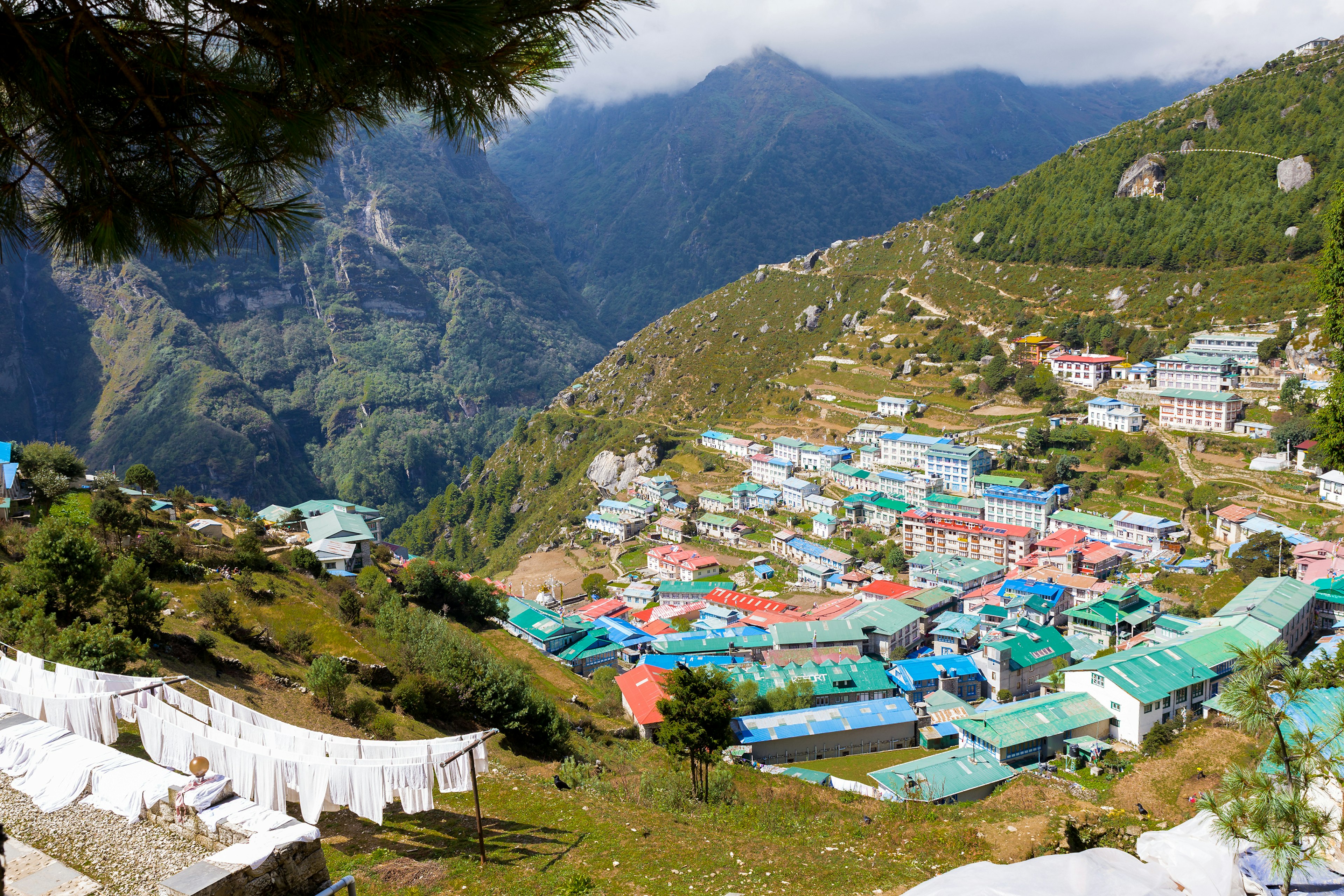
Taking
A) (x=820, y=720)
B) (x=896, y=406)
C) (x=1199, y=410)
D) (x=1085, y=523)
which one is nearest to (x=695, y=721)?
(x=820, y=720)

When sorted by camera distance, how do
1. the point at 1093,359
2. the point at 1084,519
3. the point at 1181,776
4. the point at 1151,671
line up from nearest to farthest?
the point at 1181,776 < the point at 1151,671 < the point at 1084,519 < the point at 1093,359

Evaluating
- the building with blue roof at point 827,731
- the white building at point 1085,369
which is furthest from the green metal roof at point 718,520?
the building with blue roof at point 827,731

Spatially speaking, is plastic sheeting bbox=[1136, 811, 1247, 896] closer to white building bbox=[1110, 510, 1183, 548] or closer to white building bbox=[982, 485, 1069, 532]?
white building bbox=[1110, 510, 1183, 548]

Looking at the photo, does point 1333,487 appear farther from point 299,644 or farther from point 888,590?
point 299,644

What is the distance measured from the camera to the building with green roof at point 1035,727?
20.6m

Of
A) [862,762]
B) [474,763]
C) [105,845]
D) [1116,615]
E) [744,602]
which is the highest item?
[105,845]

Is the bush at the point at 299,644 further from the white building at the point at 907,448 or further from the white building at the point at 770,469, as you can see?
the white building at the point at 907,448

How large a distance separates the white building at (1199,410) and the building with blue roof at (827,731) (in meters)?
33.5

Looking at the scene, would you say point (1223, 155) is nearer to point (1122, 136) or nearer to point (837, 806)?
point (1122, 136)

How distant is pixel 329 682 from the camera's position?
12.5m

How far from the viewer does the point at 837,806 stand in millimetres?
12586

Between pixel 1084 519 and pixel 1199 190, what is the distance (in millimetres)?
40178

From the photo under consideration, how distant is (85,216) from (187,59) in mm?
1151

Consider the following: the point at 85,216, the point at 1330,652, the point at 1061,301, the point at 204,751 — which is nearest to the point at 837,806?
the point at 204,751
